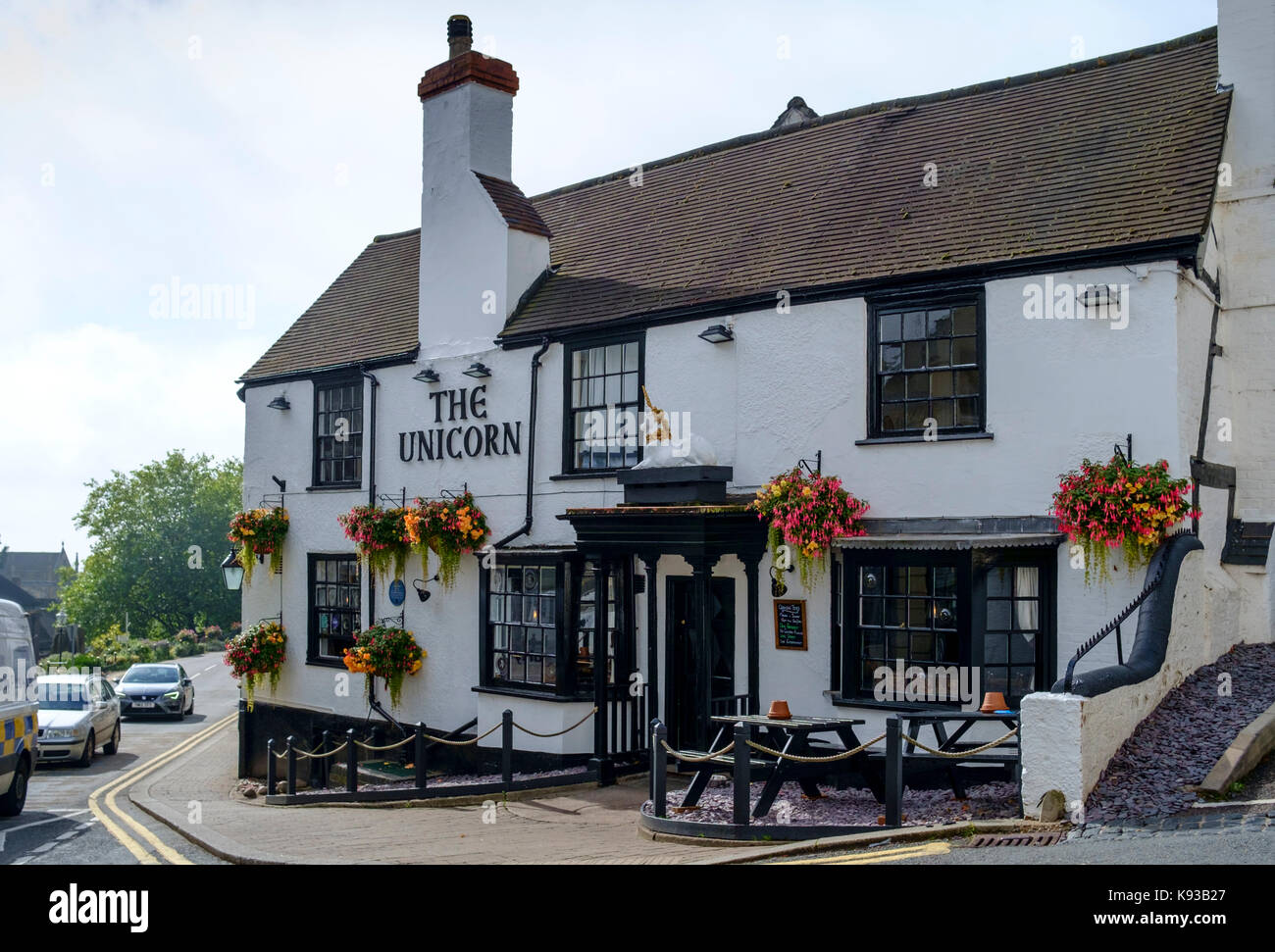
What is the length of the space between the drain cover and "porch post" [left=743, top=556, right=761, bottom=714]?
4782mm

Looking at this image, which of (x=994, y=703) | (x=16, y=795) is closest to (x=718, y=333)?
(x=994, y=703)

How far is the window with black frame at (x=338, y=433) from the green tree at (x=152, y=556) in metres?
46.5

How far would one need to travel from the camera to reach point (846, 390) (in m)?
12.9

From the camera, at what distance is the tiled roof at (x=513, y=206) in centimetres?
→ 1731

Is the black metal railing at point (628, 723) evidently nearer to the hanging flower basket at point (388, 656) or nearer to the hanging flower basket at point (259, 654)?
the hanging flower basket at point (388, 656)

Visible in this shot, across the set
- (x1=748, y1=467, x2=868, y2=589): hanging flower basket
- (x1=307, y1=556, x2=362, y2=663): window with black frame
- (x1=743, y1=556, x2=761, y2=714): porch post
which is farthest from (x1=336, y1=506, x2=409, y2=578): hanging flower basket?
(x1=748, y1=467, x2=868, y2=589): hanging flower basket

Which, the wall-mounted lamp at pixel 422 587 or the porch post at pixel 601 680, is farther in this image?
the wall-mounted lamp at pixel 422 587

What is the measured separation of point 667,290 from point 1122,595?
6689 millimetres

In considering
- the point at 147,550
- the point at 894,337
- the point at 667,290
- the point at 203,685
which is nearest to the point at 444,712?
the point at 667,290

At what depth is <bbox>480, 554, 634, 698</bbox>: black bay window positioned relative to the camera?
49.2 ft

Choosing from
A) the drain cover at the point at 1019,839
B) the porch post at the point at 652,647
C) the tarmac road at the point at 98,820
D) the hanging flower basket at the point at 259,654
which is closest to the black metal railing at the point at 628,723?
the porch post at the point at 652,647

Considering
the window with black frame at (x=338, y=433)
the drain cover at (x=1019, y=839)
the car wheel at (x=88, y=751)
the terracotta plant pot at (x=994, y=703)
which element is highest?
the window with black frame at (x=338, y=433)

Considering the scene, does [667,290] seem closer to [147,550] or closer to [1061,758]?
[1061,758]

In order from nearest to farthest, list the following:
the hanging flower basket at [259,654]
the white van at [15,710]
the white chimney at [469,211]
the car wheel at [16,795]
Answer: the white van at [15,710] < the car wheel at [16,795] < the white chimney at [469,211] < the hanging flower basket at [259,654]
